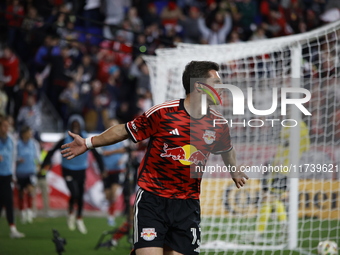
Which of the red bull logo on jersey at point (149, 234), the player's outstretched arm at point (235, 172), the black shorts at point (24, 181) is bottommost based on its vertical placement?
the black shorts at point (24, 181)

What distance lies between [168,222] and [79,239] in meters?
6.14

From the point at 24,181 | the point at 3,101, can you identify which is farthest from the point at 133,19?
the point at 24,181

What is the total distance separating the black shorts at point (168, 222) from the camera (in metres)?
4.40

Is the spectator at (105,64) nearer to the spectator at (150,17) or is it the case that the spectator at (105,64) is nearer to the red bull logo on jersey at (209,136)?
the spectator at (150,17)

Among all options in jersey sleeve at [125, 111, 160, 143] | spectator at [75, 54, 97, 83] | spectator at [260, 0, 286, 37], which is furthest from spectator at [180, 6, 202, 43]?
jersey sleeve at [125, 111, 160, 143]

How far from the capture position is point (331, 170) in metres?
10.6

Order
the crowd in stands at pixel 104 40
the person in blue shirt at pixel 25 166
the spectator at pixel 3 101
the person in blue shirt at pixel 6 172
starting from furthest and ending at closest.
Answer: the crowd in stands at pixel 104 40 < the spectator at pixel 3 101 < the person in blue shirt at pixel 25 166 < the person in blue shirt at pixel 6 172

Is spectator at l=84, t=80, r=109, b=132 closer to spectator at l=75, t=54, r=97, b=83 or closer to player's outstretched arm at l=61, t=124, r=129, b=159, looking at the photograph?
spectator at l=75, t=54, r=97, b=83

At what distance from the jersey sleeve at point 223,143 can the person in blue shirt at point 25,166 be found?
8446 mm

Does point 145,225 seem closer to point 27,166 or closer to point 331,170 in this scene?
point 331,170

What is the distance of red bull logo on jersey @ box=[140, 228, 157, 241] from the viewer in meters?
4.34

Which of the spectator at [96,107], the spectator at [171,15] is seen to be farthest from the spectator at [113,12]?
the spectator at [96,107]

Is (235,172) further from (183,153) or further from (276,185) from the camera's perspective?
(276,185)

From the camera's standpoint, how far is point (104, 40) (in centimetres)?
1655
